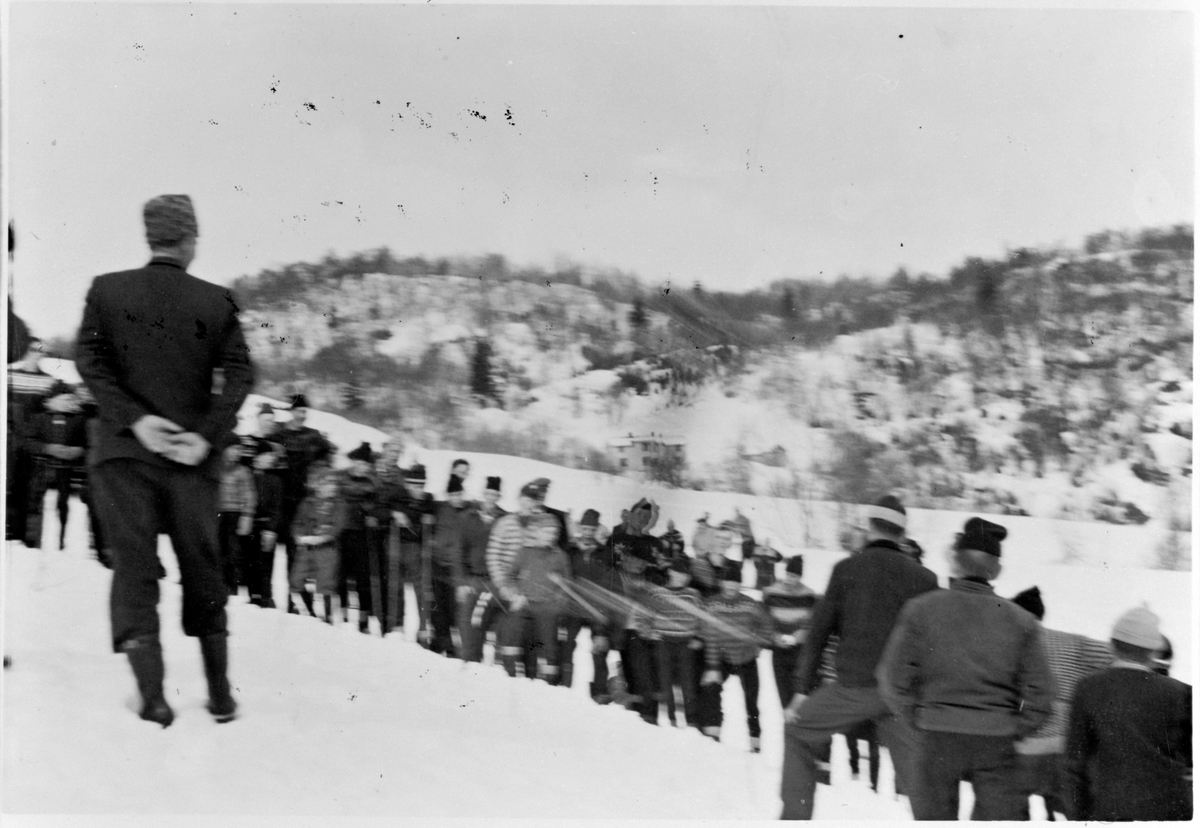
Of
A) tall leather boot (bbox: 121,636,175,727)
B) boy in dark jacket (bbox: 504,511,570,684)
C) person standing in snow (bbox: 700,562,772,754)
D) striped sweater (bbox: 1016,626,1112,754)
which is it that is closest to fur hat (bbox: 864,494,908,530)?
person standing in snow (bbox: 700,562,772,754)

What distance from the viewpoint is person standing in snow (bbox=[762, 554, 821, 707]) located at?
4.42 meters

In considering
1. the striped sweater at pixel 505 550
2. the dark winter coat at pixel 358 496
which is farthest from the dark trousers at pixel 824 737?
the dark winter coat at pixel 358 496

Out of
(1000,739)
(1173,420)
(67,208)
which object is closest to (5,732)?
(67,208)

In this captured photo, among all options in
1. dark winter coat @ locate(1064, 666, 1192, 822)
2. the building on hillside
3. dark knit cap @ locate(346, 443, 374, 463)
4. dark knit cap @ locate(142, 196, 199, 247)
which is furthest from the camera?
dark knit cap @ locate(346, 443, 374, 463)

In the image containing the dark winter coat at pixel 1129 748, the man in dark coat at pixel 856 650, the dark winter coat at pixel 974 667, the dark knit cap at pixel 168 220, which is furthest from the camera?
the dark knit cap at pixel 168 220

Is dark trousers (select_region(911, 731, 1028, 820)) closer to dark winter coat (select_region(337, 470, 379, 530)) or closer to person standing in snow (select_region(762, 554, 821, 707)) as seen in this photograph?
person standing in snow (select_region(762, 554, 821, 707))

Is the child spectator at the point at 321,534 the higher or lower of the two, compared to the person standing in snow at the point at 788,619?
higher

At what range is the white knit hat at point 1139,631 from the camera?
12.4 ft

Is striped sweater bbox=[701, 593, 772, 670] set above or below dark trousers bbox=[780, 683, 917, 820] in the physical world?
above

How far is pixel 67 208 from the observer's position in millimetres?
4445

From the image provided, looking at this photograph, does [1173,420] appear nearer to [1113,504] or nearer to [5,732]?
[1113,504]

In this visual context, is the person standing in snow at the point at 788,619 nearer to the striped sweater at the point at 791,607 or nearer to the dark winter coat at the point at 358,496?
the striped sweater at the point at 791,607

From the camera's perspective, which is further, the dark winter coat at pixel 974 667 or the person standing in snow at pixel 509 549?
the person standing in snow at pixel 509 549

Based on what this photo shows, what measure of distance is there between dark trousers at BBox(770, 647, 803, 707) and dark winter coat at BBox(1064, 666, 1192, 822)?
1.12m
